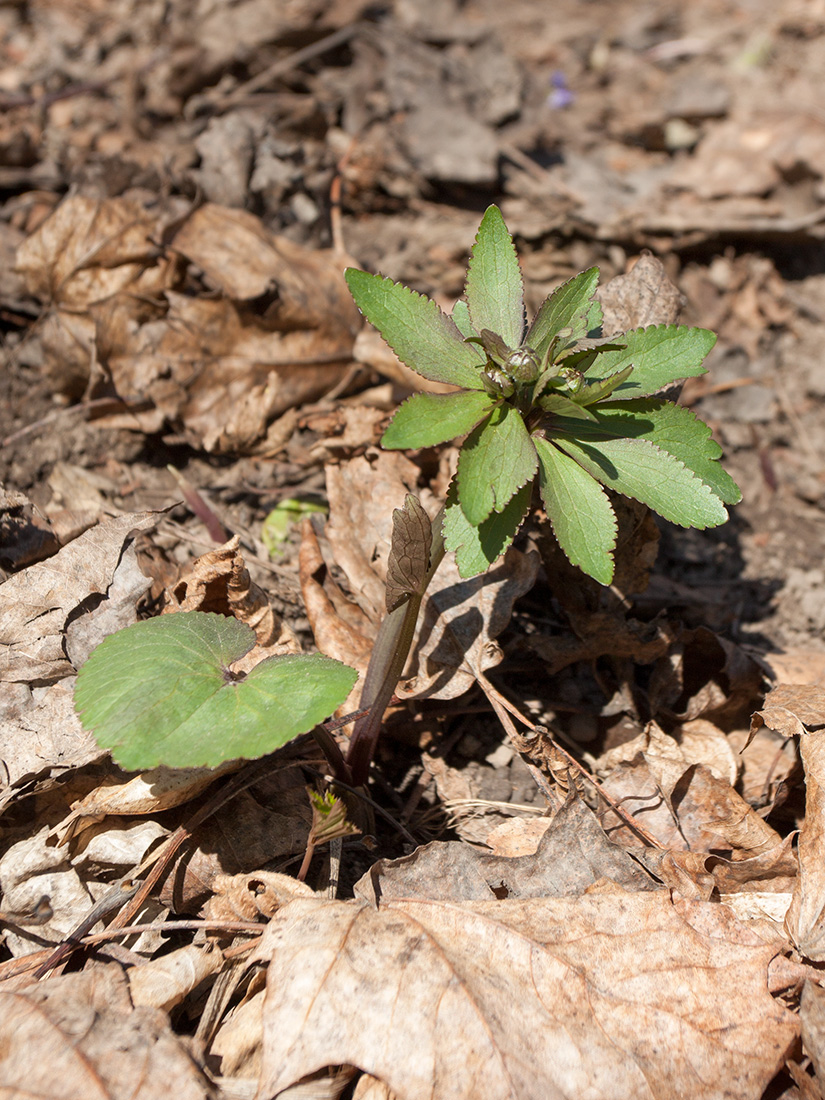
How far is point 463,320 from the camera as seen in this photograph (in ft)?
7.15

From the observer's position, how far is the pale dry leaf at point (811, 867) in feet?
6.45

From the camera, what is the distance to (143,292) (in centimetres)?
353

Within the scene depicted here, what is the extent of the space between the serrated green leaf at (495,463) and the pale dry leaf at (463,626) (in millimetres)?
690

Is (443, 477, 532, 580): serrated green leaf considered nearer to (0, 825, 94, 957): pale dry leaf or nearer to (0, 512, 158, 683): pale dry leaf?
(0, 512, 158, 683): pale dry leaf

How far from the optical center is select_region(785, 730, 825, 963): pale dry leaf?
6.45 feet

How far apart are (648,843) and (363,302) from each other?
68.9 inches

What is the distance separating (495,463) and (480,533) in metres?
0.18

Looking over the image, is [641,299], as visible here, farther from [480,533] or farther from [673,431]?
[480,533]

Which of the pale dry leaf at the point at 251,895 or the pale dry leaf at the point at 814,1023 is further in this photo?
the pale dry leaf at the point at 251,895

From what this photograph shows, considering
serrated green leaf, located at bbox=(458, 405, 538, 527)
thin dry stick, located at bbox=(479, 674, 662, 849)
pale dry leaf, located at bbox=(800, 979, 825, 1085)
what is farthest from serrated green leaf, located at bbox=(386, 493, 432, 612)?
pale dry leaf, located at bbox=(800, 979, 825, 1085)

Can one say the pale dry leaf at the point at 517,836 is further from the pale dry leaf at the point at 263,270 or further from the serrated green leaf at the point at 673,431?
the pale dry leaf at the point at 263,270

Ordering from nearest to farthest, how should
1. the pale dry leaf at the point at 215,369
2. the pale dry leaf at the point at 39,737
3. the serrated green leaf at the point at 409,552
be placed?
the serrated green leaf at the point at 409,552, the pale dry leaf at the point at 39,737, the pale dry leaf at the point at 215,369

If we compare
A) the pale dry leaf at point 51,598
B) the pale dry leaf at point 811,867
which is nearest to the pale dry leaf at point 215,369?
the pale dry leaf at point 51,598

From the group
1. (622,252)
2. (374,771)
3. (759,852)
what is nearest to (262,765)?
(374,771)
